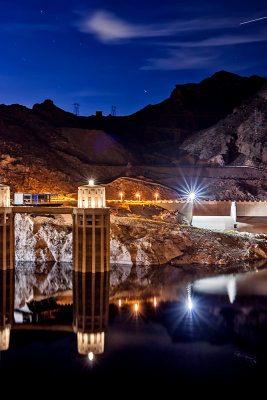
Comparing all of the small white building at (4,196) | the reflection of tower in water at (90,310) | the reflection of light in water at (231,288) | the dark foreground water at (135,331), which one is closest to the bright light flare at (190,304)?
the dark foreground water at (135,331)

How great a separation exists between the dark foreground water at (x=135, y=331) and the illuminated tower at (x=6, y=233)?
4.56 feet

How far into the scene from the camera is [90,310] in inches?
1425

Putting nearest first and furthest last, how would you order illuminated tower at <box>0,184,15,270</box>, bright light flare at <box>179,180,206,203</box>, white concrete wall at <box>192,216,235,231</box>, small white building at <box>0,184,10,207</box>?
illuminated tower at <box>0,184,15,270</box> < small white building at <box>0,184,10,207</box> < white concrete wall at <box>192,216,235,231</box> < bright light flare at <box>179,180,206,203</box>

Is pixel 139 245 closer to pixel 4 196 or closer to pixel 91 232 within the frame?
pixel 91 232

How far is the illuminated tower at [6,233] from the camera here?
1777 inches

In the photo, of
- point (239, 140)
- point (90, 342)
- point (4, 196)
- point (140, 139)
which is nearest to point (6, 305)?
point (90, 342)

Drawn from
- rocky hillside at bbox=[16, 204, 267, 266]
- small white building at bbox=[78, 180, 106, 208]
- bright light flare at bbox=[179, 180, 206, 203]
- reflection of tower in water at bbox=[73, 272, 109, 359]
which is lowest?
reflection of tower in water at bbox=[73, 272, 109, 359]

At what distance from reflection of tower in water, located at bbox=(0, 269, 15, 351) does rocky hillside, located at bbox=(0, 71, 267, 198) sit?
39.4 metres

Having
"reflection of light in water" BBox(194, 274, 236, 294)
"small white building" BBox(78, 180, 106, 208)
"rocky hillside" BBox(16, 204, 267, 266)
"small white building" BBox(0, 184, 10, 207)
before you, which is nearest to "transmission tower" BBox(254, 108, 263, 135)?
"rocky hillside" BBox(16, 204, 267, 266)

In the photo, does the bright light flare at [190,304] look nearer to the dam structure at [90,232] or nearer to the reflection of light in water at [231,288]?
the reflection of light in water at [231,288]

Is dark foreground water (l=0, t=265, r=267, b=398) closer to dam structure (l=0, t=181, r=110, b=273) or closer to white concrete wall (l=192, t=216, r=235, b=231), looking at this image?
dam structure (l=0, t=181, r=110, b=273)

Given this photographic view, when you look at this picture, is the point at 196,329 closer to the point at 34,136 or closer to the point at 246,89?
the point at 34,136

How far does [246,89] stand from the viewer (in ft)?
462

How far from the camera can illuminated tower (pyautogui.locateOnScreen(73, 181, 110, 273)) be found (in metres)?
43.0
